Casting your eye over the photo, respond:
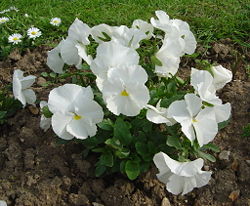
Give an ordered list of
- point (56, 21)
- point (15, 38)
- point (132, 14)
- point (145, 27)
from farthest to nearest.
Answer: point (132, 14)
point (56, 21)
point (15, 38)
point (145, 27)

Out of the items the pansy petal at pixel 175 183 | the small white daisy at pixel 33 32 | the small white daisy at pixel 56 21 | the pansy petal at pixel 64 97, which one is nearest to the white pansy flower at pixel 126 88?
the pansy petal at pixel 64 97

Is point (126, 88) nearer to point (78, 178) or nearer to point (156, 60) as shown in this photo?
point (156, 60)

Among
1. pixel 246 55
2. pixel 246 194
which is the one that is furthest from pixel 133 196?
pixel 246 55

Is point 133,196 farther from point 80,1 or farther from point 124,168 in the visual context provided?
point 80,1

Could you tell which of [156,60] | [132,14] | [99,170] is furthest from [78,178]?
[132,14]

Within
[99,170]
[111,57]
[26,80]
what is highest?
[111,57]

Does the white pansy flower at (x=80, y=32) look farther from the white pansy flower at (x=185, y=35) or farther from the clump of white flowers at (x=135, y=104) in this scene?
the white pansy flower at (x=185, y=35)
